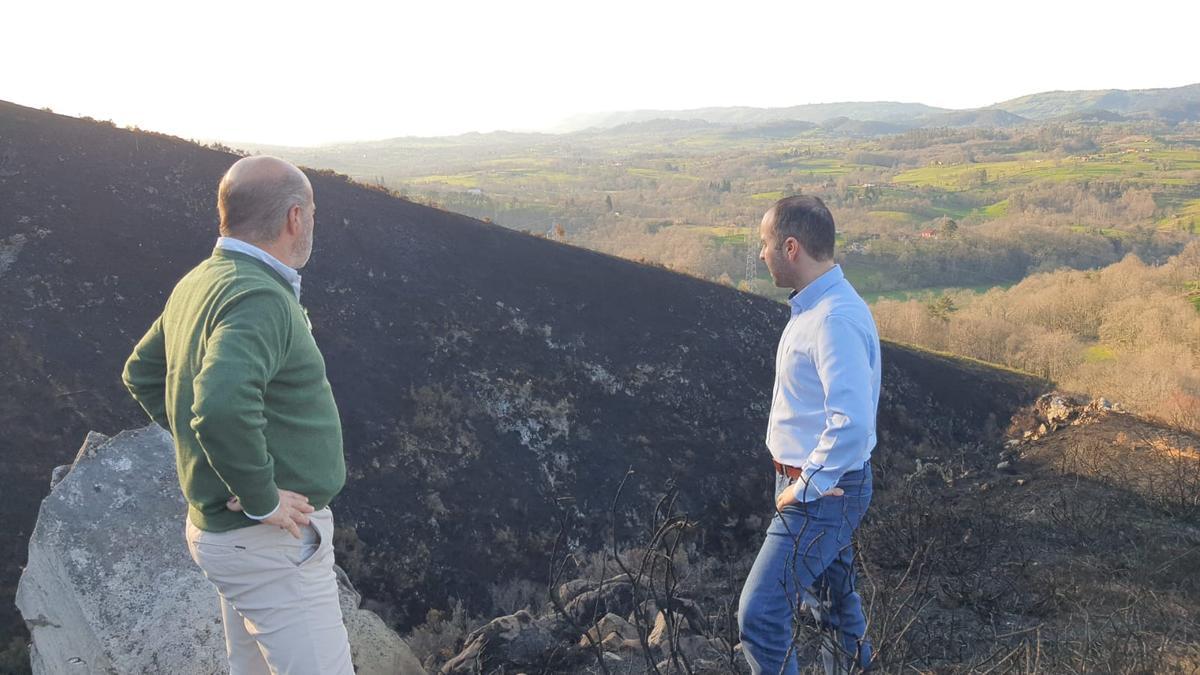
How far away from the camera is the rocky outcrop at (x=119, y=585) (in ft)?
14.4

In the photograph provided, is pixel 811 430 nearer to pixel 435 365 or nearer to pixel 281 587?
pixel 281 587

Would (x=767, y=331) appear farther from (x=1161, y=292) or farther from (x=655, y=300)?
(x=1161, y=292)

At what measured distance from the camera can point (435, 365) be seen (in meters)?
13.2

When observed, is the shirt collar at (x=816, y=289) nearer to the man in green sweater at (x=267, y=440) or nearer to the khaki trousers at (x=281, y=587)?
the man in green sweater at (x=267, y=440)

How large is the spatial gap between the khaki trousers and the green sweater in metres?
0.07

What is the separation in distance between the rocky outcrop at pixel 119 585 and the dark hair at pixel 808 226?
3.57 metres

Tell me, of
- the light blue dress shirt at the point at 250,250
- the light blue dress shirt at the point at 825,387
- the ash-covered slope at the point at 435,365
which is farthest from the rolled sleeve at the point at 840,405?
the ash-covered slope at the point at 435,365

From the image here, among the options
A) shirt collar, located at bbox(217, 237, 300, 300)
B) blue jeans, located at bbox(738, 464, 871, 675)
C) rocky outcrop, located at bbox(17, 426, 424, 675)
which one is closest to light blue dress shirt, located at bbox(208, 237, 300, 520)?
shirt collar, located at bbox(217, 237, 300, 300)

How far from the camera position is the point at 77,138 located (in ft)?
45.1

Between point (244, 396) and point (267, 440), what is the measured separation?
1.14 feet

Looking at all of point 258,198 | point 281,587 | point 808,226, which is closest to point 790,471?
point 808,226

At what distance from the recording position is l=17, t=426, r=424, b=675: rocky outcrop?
439 cm

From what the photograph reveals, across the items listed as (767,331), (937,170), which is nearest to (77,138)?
(767,331)

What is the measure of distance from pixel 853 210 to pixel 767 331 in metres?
73.5
